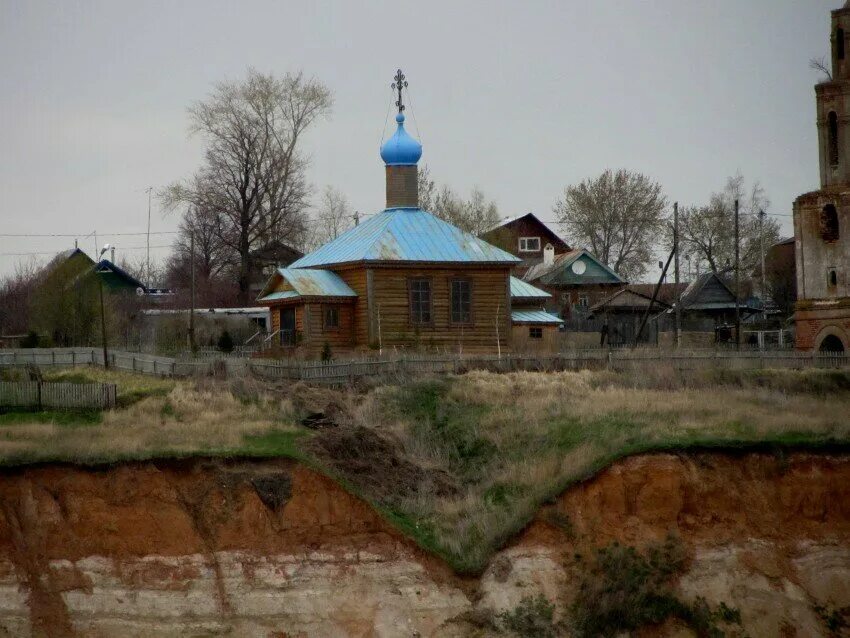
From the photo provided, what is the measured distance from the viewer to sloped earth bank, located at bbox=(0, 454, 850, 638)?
26500mm

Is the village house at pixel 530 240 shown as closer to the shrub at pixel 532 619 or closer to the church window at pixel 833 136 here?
the church window at pixel 833 136

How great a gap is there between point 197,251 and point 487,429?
136 ft

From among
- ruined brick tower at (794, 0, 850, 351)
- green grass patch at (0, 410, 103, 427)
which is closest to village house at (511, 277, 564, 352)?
ruined brick tower at (794, 0, 850, 351)

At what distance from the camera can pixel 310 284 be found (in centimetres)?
4503

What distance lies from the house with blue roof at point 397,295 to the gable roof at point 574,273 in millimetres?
26266

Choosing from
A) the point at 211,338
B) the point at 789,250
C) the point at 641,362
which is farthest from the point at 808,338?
the point at 789,250

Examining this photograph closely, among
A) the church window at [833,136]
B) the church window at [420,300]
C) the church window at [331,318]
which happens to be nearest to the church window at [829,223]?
the church window at [833,136]

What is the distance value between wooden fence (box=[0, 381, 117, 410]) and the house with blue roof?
416 inches

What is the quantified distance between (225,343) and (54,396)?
13765 millimetres

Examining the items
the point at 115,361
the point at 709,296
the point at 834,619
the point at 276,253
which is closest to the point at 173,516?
the point at 834,619

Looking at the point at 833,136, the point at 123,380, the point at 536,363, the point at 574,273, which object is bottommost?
the point at 123,380

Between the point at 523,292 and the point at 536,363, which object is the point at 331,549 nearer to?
the point at 536,363

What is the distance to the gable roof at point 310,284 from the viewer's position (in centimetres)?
4453

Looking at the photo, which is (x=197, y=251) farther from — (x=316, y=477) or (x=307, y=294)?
(x=316, y=477)
